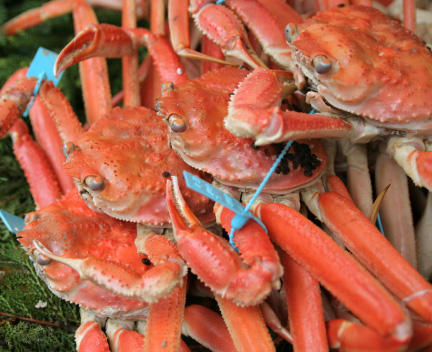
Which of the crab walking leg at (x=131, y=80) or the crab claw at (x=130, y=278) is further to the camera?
the crab walking leg at (x=131, y=80)

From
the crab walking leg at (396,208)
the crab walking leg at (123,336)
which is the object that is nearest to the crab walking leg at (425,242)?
the crab walking leg at (396,208)

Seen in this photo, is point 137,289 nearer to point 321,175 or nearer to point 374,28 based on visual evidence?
point 321,175

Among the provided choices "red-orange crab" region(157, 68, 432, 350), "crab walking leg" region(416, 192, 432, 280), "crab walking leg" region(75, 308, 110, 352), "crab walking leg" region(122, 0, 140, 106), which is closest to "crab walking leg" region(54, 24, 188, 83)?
"crab walking leg" region(122, 0, 140, 106)

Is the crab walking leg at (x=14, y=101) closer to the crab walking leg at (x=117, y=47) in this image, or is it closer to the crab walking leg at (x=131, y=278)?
the crab walking leg at (x=117, y=47)

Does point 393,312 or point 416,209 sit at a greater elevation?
point 393,312

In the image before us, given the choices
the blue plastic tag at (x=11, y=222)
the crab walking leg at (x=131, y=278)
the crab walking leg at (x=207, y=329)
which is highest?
the crab walking leg at (x=131, y=278)

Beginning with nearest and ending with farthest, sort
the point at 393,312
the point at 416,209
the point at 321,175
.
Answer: the point at 393,312
the point at 321,175
the point at 416,209

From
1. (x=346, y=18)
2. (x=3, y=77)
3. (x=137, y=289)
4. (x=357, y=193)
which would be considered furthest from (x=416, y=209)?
(x=3, y=77)

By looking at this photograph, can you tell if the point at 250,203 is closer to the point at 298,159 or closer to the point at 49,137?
the point at 298,159
